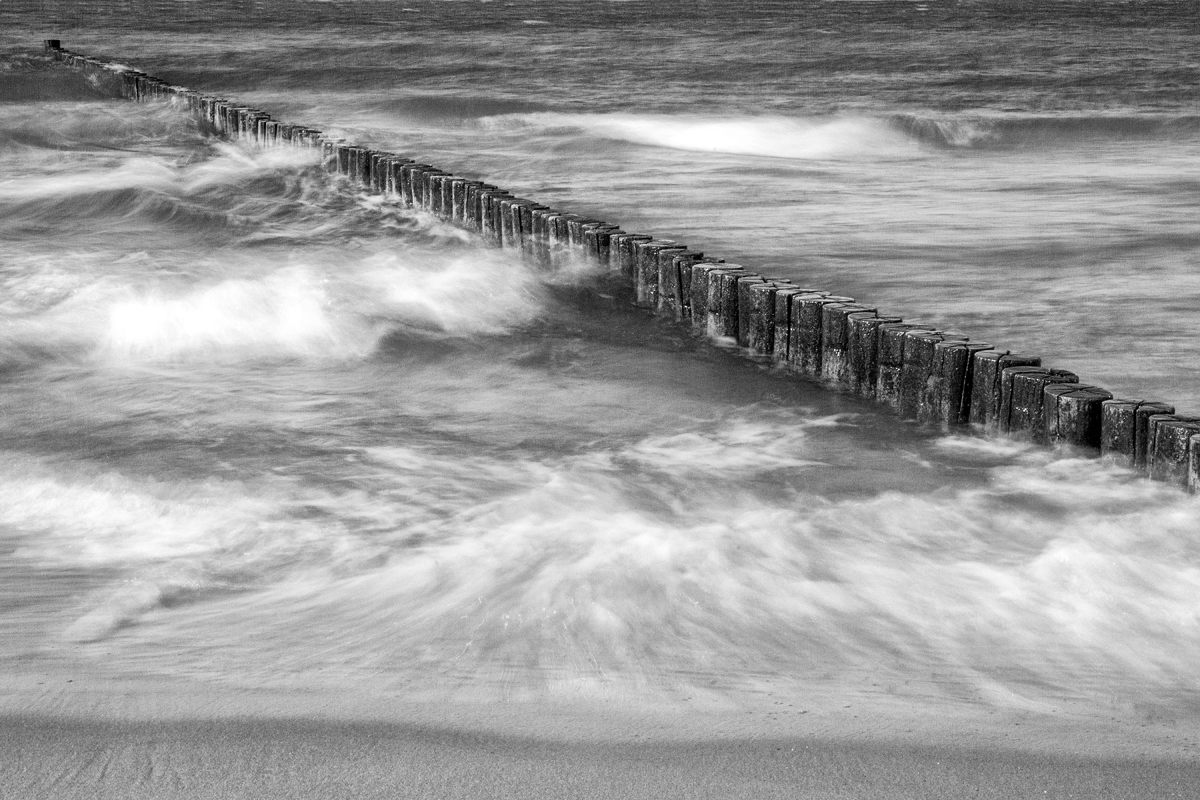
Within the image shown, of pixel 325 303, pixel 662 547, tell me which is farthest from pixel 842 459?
pixel 325 303

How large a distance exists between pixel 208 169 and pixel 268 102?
9313 mm

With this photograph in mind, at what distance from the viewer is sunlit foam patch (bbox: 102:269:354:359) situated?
22.7 ft

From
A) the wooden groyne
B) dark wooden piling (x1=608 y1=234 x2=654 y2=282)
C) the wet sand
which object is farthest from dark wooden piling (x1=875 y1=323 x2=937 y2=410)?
the wet sand

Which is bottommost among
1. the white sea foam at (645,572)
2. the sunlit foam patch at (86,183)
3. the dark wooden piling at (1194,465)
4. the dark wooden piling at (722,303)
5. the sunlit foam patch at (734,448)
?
the white sea foam at (645,572)

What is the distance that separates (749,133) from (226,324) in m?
12.2

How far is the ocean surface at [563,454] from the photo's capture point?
11.8ft

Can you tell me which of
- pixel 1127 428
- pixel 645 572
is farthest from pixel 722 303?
pixel 645 572

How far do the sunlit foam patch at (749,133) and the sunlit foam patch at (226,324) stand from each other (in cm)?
932

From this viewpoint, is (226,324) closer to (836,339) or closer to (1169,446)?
(836,339)

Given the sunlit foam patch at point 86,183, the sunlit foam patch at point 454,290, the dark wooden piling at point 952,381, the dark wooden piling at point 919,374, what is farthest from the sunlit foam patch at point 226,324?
the sunlit foam patch at point 86,183

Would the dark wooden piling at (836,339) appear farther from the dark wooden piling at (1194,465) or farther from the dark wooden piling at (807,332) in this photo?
the dark wooden piling at (1194,465)

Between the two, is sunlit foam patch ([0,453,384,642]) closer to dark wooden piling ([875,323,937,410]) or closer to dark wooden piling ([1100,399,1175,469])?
dark wooden piling ([875,323,937,410])

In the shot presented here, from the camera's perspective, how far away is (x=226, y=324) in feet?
23.8

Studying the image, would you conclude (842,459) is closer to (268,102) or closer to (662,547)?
(662,547)
